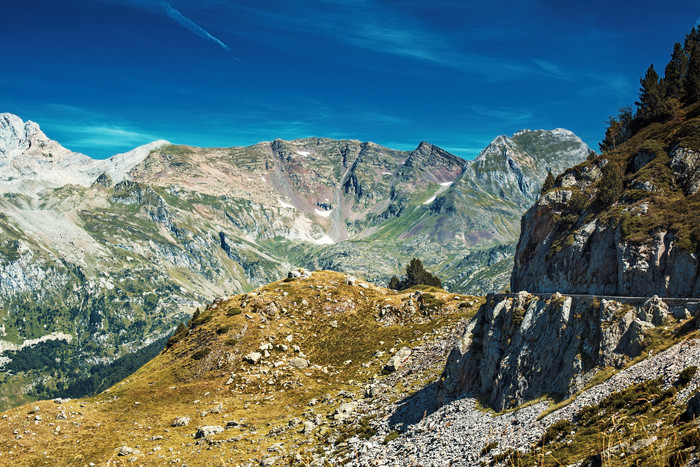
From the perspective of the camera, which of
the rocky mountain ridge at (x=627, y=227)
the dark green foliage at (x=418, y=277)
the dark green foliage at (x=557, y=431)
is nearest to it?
the dark green foliage at (x=557, y=431)

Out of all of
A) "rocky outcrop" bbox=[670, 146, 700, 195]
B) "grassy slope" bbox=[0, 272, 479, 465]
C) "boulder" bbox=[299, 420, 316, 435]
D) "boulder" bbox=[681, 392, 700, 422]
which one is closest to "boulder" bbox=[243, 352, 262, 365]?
"grassy slope" bbox=[0, 272, 479, 465]

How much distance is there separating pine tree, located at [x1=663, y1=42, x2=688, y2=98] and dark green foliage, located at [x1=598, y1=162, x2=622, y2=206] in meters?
58.2

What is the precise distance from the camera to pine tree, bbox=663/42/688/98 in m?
114

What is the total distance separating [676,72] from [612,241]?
8667 cm

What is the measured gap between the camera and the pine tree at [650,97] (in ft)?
353

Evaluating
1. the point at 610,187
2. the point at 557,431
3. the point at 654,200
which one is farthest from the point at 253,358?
the point at 654,200

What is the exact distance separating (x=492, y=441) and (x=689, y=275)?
31.8 metres

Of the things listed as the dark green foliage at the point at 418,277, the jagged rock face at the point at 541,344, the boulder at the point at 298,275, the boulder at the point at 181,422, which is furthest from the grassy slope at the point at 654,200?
the dark green foliage at the point at 418,277

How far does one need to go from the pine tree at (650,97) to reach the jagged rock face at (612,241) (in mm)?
27441

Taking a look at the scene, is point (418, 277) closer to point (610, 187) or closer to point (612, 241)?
point (610, 187)

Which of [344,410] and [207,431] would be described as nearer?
[207,431]

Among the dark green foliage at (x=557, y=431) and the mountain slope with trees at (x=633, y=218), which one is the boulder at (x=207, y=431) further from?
the mountain slope with trees at (x=633, y=218)

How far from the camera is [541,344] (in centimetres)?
4484

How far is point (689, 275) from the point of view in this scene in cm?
4909
